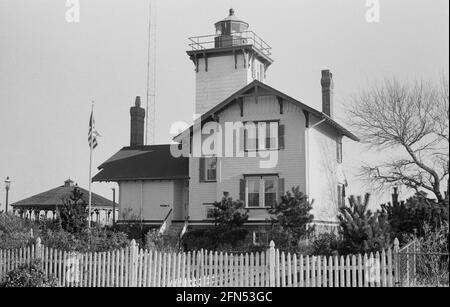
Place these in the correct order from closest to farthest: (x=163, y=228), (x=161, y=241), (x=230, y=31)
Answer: (x=161, y=241), (x=163, y=228), (x=230, y=31)

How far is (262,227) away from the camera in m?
22.2

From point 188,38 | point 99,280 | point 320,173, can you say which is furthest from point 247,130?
point 99,280

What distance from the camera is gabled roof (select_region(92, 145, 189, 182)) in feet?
85.5

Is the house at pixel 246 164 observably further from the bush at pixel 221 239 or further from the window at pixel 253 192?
the bush at pixel 221 239

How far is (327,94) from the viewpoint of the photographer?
26.6 m

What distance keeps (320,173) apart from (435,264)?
11.8 metres

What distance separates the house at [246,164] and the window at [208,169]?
0.14 ft

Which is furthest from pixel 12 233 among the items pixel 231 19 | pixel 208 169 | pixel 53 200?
pixel 231 19

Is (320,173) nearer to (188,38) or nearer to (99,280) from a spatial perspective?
(188,38)

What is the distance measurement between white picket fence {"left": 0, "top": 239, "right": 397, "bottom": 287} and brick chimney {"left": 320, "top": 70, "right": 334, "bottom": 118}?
15.1 meters

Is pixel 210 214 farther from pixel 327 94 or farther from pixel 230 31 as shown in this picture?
pixel 230 31

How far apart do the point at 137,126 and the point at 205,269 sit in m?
20.0

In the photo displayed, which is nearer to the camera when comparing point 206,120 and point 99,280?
point 99,280

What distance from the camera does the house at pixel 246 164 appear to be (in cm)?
2261
